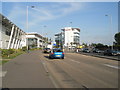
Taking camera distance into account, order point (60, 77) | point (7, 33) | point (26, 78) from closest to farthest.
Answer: point (26, 78) → point (60, 77) → point (7, 33)

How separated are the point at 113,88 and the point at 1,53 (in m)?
23.4

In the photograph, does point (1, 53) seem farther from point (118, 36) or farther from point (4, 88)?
point (118, 36)

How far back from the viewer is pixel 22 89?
670 centimetres

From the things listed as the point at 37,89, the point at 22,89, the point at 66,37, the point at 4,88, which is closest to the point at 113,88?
the point at 37,89

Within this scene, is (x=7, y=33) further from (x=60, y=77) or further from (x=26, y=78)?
(x=60, y=77)

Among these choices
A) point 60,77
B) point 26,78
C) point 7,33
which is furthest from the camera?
point 7,33

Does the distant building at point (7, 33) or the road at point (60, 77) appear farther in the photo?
the distant building at point (7, 33)

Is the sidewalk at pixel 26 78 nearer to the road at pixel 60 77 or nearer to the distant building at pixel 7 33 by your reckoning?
the road at pixel 60 77

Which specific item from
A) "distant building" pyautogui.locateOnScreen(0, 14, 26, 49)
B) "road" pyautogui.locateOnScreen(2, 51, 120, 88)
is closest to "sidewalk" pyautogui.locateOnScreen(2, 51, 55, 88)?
"road" pyautogui.locateOnScreen(2, 51, 120, 88)

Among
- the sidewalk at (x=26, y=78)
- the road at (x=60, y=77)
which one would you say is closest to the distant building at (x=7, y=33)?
the sidewalk at (x=26, y=78)

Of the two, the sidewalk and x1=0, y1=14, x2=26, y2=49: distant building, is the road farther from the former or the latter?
x1=0, y1=14, x2=26, y2=49: distant building

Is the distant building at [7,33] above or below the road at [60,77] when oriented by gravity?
above

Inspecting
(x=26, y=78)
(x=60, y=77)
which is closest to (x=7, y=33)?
(x=26, y=78)

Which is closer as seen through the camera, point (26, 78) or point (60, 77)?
point (26, 78)
